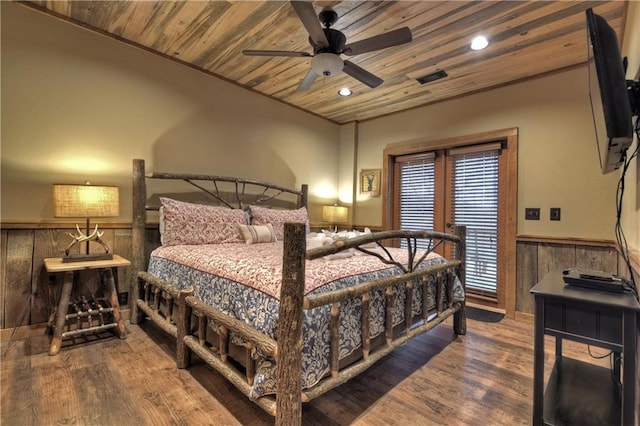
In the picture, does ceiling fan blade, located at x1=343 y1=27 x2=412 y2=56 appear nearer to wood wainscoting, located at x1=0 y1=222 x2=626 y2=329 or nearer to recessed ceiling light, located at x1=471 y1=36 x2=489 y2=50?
recessed ceiling light, located at x1=471 y1=36 x2=489 y2=50

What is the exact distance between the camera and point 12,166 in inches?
91.7

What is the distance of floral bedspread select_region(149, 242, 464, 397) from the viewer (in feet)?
4.58

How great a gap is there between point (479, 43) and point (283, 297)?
2.74 meters

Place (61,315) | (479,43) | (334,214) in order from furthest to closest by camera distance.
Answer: (334,214)
(479,43)
(61,315)

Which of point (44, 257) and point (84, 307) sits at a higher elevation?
point (44, 257)

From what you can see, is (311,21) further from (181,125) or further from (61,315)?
(61,315)

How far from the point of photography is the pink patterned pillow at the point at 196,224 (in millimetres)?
2729

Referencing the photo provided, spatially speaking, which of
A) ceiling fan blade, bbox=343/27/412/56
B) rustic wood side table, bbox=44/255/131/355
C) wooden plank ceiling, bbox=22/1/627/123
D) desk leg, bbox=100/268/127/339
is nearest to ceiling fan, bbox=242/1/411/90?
ceiling fan blade, bbox=343/27/412/56

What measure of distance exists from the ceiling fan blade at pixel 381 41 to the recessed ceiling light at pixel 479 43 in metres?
0.95

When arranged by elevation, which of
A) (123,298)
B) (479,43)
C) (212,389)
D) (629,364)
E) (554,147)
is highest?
(479,43)

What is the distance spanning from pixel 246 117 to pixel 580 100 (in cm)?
358

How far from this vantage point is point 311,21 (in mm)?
1871

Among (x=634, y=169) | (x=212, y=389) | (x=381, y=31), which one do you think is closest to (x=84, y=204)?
(x=212, y=389)

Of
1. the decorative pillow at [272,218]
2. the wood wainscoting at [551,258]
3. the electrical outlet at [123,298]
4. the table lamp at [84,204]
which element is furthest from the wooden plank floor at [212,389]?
the decorative pillow at [272,218]
